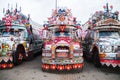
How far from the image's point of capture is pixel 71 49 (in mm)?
11211

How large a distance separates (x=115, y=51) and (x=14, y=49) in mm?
5481

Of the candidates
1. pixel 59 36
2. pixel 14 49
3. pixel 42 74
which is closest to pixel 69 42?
pixel 59 36

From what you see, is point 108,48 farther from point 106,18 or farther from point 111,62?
point 106,18

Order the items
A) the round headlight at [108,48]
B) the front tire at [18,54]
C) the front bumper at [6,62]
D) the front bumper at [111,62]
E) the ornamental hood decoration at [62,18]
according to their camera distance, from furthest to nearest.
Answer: the front tire at [18,54], the ornamental hood decoration at [62,18], the front bumper at [6,62], the round headlight at [108,48], the front bumper at [111,62]

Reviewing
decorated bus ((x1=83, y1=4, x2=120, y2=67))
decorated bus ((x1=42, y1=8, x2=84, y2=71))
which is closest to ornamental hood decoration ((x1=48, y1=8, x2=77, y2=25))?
decorated bus ((x1=42, y1=8, x2=84, y2=71))

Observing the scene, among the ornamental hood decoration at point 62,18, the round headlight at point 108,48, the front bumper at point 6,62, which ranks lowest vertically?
the front bumper at point 6,62

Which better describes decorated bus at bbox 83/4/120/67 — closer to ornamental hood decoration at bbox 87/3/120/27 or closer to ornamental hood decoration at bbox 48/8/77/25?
ornamental hood decoration at bbox 87/3/120/27

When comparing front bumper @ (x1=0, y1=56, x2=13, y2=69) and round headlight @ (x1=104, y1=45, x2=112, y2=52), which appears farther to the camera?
front bumper @ (x1=0, y1=56, x2=13, y2=69)

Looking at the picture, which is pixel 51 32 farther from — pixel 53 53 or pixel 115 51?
pixel 115 51

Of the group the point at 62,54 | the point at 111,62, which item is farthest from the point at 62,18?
the point at 111,62

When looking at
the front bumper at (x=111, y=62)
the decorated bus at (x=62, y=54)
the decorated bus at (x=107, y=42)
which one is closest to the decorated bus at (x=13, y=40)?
the decorated bus at (x=62, y=54)

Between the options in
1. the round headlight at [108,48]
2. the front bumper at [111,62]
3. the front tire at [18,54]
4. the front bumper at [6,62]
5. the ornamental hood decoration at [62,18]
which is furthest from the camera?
the front tire at [18,54]

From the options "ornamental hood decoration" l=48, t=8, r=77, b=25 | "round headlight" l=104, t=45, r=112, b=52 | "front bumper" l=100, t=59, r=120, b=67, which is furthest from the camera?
"ornamental hood decoration" l=48, t=8, r=77, b=25

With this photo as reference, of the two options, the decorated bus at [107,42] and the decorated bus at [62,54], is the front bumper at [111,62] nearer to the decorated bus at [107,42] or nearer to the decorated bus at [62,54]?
the decorated bus at [107,42]
